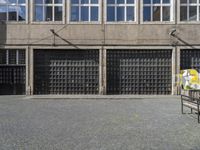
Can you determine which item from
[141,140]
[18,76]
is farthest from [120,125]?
[18,76]

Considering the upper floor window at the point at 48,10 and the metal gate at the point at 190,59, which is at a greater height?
the upper floor window at the point at 48,10

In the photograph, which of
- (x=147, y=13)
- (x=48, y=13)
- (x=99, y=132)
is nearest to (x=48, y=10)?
(x=48, y=13)

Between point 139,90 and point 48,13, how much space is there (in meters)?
8.92

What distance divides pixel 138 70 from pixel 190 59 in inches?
154

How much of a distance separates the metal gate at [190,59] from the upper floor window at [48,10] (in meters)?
9.58

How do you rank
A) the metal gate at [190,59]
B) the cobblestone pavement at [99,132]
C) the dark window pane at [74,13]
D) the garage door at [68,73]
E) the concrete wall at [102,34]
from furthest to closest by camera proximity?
the dark window pane at [74,13], the garage door at [68,73], the metal gate at [190,59], the concrete wall at [102,34], the cobblestone pavement at [99,132]

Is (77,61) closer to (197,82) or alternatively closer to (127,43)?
(127,43)

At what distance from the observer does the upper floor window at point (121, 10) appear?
22578 mm

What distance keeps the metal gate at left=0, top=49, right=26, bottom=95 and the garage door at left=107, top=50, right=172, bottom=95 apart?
6508 millimetres

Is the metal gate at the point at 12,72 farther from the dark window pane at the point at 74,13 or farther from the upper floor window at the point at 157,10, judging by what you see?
the upper floor window at the point at 157,10

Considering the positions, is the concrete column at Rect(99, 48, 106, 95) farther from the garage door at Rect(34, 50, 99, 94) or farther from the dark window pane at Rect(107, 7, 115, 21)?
the dark window pane at Rect(107, 7, 115, 21)

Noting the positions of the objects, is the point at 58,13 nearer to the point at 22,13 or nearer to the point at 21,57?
the point at 22,13

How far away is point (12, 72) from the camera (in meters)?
22.6

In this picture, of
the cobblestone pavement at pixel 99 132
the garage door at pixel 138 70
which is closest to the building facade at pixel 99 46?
the garage door at pixel 138 70
